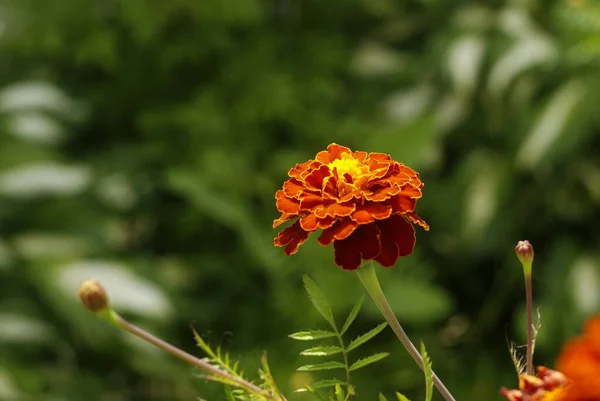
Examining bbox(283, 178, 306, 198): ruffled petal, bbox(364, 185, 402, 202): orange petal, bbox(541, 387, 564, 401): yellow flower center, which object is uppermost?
bbox(283, 178, 306, 198): ruffled petal

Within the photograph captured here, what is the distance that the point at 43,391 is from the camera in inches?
42.4

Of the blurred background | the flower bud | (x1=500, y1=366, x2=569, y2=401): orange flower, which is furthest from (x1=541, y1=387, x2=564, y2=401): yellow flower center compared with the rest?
the blurred background

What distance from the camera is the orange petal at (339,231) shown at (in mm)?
187

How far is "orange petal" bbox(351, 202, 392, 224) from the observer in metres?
0.19

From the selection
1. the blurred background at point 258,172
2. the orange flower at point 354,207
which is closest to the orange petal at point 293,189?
the orange flower at point 354,207

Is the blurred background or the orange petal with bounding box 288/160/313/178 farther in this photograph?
the blurred background

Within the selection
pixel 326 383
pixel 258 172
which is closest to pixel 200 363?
pixel 326 383

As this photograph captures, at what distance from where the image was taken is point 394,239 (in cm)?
20

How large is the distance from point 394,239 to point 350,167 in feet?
0.08

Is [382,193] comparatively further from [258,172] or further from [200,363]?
[258,172]

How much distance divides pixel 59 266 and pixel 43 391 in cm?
18

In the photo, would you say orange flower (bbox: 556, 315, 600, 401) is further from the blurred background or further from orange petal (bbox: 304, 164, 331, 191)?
the blurred background

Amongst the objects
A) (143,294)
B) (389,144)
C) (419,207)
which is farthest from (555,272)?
(143,294)

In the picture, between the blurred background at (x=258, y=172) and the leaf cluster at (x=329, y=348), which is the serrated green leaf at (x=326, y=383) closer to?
the leaf cluster at (x=329, y=348)
